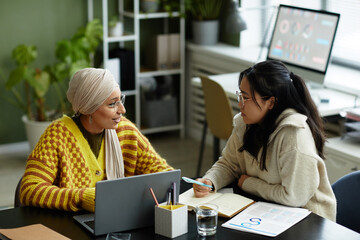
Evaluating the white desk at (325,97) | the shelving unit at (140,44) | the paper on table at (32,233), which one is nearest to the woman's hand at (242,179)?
the paper on table at (32,233)

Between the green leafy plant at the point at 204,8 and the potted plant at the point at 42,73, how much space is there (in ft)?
2.63

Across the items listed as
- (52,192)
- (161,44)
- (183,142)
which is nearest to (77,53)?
(161,44)

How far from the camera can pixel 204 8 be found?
4.87 meters

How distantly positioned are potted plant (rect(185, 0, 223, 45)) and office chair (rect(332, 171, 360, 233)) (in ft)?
9.17

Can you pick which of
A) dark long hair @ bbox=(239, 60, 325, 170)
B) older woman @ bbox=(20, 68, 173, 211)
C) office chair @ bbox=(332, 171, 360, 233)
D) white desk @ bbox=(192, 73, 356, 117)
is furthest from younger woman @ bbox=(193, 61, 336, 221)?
white desk @ bbox=(192, 73, 356, 117)

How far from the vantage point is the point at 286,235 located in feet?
5.85

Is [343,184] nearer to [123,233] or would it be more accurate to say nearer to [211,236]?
[211,236]

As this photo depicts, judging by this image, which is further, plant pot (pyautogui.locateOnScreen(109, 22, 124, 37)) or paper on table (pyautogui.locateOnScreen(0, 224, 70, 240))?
plant pot (pyautogui.locateOnScreen(109, 22, 124, 37))

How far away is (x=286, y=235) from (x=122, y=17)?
3.37 meters

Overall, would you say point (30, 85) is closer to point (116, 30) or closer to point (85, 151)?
point (116, 30)

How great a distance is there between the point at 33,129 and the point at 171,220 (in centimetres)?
277

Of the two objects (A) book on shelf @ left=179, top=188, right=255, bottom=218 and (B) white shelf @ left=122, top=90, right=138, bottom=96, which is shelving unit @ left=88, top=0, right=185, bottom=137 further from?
(A) book on shelf @ left=179, top=188, right=255, bottom=218

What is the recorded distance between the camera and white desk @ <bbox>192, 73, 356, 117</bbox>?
3.33 metres

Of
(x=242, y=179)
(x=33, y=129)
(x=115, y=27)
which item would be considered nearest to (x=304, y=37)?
(x=115, y=27)
